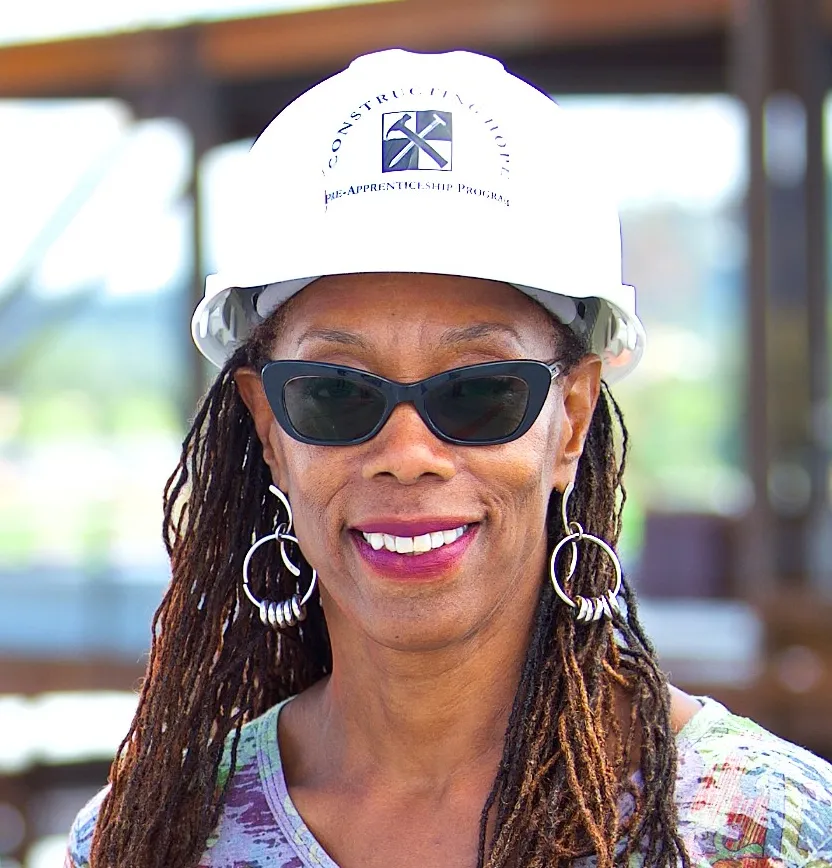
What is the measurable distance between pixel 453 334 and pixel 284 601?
53 cm

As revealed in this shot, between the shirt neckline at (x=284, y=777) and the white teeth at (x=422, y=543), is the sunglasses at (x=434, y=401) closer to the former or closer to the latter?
the white teeth at (x=422, y=543)

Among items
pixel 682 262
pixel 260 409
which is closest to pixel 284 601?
pixel 260 409

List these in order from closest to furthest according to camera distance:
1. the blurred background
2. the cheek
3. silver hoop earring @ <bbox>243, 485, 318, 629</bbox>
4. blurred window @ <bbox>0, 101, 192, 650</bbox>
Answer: the cheek → silver hoop earring @ <bbox>243, 485, 318, 629</bbox> → the blurred background → blurred window @ <bbox>0, 101, 192, 650</bbox>

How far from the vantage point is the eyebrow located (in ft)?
5.18

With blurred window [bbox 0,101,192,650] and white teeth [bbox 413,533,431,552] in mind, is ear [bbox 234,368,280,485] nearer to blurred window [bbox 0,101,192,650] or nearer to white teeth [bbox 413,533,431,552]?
white teeth [bbox 413,533,431,552]

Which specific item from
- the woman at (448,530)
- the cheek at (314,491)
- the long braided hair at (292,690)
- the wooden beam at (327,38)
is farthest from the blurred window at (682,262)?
the cheek at (314,491)

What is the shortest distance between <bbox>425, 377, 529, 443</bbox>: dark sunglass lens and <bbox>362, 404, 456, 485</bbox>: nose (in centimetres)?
2

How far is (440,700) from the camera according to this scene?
5.65ft

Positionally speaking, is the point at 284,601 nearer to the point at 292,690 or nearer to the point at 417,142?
the point at 292,690

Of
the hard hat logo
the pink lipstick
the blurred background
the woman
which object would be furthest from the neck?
the blurred background

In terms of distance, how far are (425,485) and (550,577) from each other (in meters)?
0.26

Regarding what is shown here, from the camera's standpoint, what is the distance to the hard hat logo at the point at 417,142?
157 centimetres

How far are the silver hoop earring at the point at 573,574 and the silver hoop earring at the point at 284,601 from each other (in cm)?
33

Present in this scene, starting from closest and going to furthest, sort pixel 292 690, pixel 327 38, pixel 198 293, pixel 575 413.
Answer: pixel 575 413 → pixel 292 690 → pixel 327 38 → pixel 198 293
